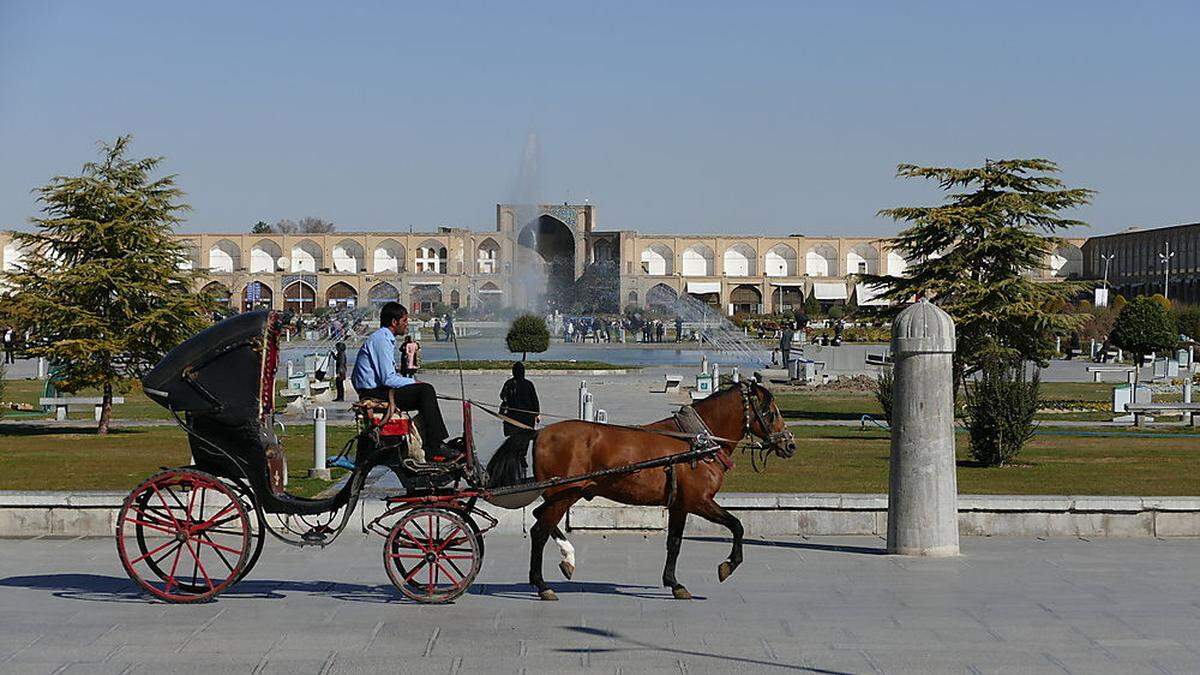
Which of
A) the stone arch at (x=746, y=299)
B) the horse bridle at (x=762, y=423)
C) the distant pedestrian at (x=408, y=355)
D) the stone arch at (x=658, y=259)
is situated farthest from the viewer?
the stone arch at (x=658, y=259)

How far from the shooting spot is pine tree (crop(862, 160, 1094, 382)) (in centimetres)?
2136

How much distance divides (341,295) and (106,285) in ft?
252

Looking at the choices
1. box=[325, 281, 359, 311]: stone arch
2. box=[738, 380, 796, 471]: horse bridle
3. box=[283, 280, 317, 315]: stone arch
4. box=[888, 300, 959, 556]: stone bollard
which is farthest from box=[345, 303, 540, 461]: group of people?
box=[325, 281, 359, 311]: stone arch

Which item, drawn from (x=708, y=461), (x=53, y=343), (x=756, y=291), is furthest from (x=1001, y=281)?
(x=756, y=291)

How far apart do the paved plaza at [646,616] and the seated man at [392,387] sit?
2.56 ft

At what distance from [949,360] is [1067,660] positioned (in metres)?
2.77

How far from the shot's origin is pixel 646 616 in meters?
6.71

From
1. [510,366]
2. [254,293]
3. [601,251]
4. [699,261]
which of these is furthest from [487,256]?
[510,366]

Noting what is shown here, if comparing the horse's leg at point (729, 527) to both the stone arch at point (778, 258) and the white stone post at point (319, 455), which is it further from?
the stone arch at point (778, 258)

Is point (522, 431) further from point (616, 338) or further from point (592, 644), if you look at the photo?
point (616, 338)

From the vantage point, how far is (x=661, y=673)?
5641 mm

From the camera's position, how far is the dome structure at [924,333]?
8.34 metres

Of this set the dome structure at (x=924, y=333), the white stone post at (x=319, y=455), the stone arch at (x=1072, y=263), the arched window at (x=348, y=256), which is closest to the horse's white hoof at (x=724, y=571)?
the dome structure at (x=924, y=333)

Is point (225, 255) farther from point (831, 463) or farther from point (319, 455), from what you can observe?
point (319, 455)
